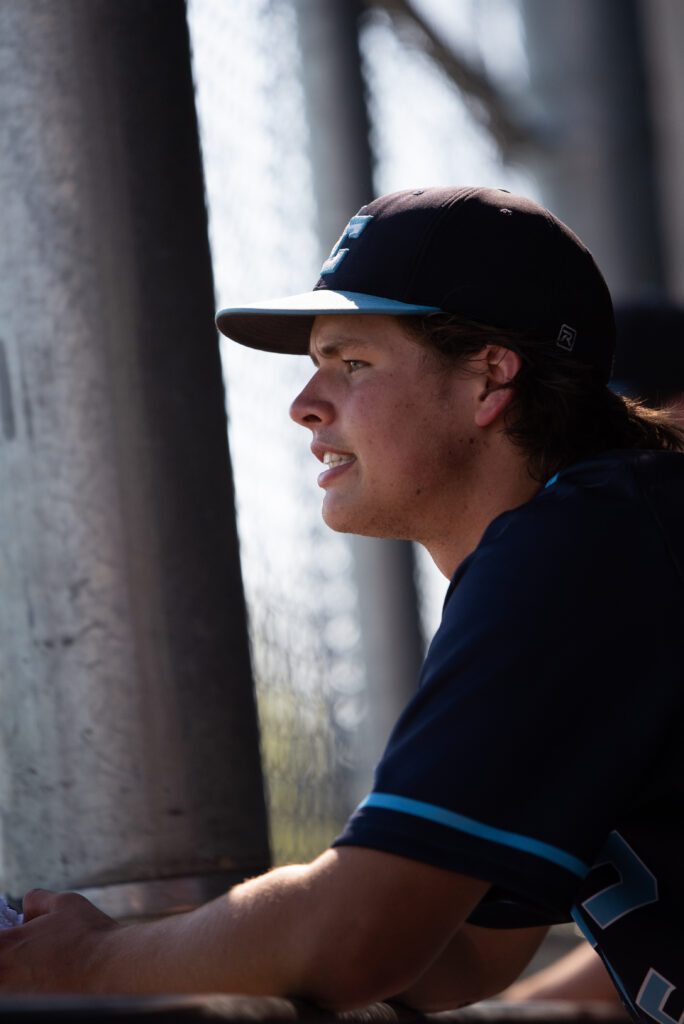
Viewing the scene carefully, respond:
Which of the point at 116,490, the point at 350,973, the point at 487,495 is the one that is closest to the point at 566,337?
the point at 487,495

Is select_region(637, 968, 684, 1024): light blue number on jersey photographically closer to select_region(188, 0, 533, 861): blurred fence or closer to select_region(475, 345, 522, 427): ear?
select_region(475, 345, 522, 427): ear

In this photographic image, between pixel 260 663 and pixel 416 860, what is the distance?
1.84 meters

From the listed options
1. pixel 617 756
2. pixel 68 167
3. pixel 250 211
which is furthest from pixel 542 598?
pixel 250 211

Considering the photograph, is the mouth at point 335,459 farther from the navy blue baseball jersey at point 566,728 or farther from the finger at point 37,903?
the finger at point 37,903

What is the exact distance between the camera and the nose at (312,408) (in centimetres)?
222

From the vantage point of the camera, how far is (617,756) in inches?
65.1

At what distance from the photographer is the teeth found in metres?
2.21

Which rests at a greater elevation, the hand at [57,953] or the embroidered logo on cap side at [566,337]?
the embroidered logo on cap side at [566,337]

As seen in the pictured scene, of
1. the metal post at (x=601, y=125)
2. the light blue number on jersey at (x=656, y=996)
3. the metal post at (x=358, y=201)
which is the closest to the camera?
the light blue number on jersey at (x=656, y=996)

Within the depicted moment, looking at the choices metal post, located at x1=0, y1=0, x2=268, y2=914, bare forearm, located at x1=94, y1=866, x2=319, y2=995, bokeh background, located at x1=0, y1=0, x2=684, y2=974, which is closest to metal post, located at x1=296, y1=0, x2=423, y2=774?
bokeh background, located at x1=0, y1=0, x2=684, y2=974

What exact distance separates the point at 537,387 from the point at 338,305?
312 mm

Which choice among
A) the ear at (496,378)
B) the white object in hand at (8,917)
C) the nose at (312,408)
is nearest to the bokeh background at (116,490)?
the nose at (312,408)

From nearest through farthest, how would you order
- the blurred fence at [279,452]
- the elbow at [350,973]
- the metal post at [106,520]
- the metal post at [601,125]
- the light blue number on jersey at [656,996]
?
1. the elbow at [350,973]
2. the light blue number on jersey at [656,996]
3. the metal post at [106,520]
4. the blurred fence at [279,452]
5. the metal post at [601,125]

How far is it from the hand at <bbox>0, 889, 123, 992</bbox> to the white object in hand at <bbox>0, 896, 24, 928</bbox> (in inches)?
2.7
